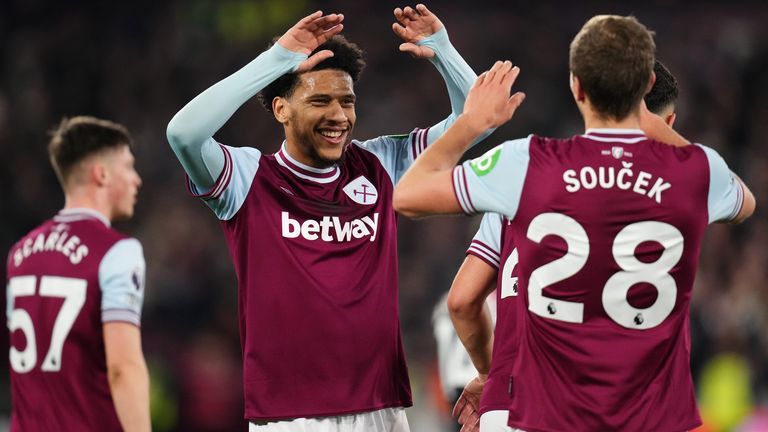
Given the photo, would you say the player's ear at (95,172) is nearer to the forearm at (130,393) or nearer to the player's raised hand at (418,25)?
the forearm at (130,393)

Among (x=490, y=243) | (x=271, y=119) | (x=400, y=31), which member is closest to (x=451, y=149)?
(x=490, y=243)

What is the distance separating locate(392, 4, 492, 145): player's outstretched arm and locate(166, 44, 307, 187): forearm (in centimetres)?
47

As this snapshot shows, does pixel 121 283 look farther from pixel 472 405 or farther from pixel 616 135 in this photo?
pixel 616 135

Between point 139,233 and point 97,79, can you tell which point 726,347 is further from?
point 97,79

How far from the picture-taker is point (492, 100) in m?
3.85

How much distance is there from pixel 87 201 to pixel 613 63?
2155 millimetres

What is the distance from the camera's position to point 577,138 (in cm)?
368

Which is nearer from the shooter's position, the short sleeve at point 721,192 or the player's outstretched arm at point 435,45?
the short sleeve at point 721,192

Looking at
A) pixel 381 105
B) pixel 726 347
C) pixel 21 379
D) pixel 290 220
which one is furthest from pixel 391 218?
pixel 381 105

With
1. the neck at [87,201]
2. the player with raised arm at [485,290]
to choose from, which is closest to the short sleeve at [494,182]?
the player with raised arm at [485,290]

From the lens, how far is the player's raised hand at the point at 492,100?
3.81 metres

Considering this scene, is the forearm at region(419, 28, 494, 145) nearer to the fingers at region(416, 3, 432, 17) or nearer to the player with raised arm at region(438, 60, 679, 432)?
the fingers at region(416, 3, 432, 17)

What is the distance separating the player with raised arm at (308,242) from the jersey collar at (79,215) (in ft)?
1.38

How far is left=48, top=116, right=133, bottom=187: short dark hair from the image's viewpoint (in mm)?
4676
